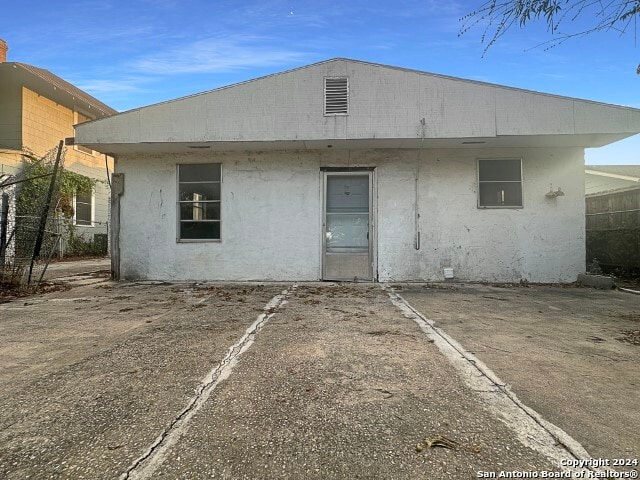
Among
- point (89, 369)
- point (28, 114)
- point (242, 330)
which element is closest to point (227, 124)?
point (242, 330)

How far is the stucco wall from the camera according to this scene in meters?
8.04

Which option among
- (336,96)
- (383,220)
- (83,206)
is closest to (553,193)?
(383,220)

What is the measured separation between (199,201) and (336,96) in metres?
3.94

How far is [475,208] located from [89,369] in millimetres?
7667

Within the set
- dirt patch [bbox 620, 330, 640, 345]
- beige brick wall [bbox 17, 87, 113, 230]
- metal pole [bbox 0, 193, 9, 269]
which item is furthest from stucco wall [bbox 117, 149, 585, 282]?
beige brick wall [bbox 17, 87, 113, 230]

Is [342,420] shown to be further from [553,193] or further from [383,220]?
[553,193]

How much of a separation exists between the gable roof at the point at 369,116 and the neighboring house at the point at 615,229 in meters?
2.41

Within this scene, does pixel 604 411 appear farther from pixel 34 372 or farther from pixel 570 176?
pixel 570 176

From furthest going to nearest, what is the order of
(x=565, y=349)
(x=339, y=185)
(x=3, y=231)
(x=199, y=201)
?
(x=199, y=201), (x=339, y=185), (x=3, y=231), (x=565, y=349)

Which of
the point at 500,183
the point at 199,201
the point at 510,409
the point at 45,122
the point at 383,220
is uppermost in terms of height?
the point at 45,122

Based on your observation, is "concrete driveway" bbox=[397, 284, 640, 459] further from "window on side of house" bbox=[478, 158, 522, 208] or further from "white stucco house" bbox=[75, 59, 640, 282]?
"window on side of house" bbox=[478, 158, 522, 208]

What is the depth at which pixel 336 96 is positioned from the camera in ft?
24.3

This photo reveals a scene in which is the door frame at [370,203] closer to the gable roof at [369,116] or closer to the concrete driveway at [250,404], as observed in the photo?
the gable roof at [369,116]

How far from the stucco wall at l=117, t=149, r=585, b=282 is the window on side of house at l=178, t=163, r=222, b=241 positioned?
7.0 inches
